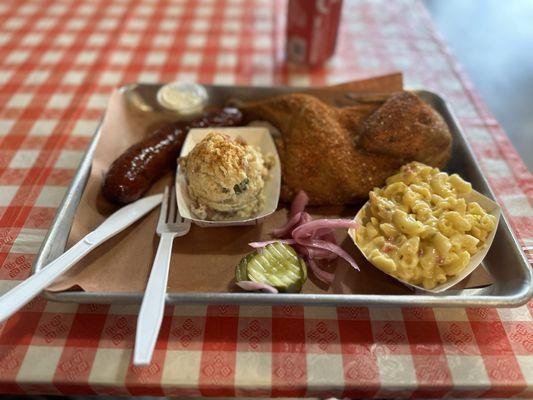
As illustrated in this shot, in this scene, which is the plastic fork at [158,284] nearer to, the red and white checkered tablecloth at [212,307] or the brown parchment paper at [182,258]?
the brown parchment paper at [182,258]

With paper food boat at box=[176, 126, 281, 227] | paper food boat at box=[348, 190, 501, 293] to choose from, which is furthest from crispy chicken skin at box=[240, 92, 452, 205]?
paper food boat at box=[348, 190, 501, 293]

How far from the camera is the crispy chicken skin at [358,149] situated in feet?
7.50

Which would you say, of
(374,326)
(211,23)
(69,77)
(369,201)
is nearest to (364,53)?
(211,23)

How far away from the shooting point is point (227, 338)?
67.9 inches

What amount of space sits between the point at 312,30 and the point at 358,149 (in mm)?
1444

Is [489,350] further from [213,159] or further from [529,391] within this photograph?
[213,159]

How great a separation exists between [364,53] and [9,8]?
373 cm

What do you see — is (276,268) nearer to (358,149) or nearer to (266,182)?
(266,182)

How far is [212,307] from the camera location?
6.02 ft

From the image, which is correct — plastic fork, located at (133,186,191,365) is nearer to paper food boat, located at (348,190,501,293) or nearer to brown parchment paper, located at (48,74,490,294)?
brown parchment paper, located at (48,74,490,294)

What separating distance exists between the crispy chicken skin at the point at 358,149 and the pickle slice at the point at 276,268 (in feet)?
1.50

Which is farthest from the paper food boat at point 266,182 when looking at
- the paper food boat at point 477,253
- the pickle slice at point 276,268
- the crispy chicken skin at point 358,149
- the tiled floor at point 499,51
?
the tiled floor at point 499,51

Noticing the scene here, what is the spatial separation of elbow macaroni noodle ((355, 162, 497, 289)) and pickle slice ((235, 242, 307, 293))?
33 cm

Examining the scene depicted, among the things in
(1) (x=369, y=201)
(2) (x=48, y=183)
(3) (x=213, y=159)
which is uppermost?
(3) (x=213, y=159)
